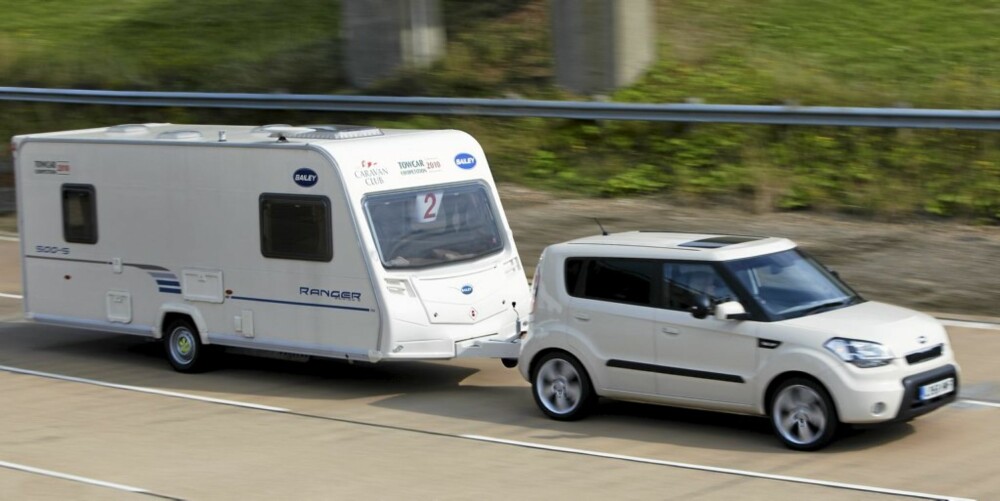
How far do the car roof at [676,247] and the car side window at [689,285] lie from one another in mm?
88

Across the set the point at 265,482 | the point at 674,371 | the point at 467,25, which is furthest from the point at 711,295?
the point at 467,25

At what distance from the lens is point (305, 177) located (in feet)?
43.9

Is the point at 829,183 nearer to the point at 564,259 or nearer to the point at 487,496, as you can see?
the point at 564,259

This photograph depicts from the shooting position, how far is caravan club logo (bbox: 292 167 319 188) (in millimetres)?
13305

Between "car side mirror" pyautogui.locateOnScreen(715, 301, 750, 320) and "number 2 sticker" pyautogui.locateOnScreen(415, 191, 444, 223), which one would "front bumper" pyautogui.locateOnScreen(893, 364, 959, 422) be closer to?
"car side mirror" pyautogui.locateOnScreen(715, 301, 750, 320)

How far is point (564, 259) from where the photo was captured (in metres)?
11.9

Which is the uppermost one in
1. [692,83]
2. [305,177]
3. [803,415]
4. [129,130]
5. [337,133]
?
[692,83]

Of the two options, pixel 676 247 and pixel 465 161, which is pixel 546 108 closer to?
pixel 465 161

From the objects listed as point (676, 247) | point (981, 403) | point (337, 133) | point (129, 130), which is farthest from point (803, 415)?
point (129, 130)

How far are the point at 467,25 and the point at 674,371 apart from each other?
16.2m

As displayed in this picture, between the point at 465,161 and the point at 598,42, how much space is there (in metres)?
9.15

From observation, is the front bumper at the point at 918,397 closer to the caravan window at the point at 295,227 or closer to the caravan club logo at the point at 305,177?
the caravan window at the point at 295,227

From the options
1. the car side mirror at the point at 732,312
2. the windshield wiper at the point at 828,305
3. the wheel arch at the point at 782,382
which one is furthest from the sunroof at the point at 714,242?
the wheel arch at the point at 782,382

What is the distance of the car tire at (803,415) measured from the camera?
33.3 feet
